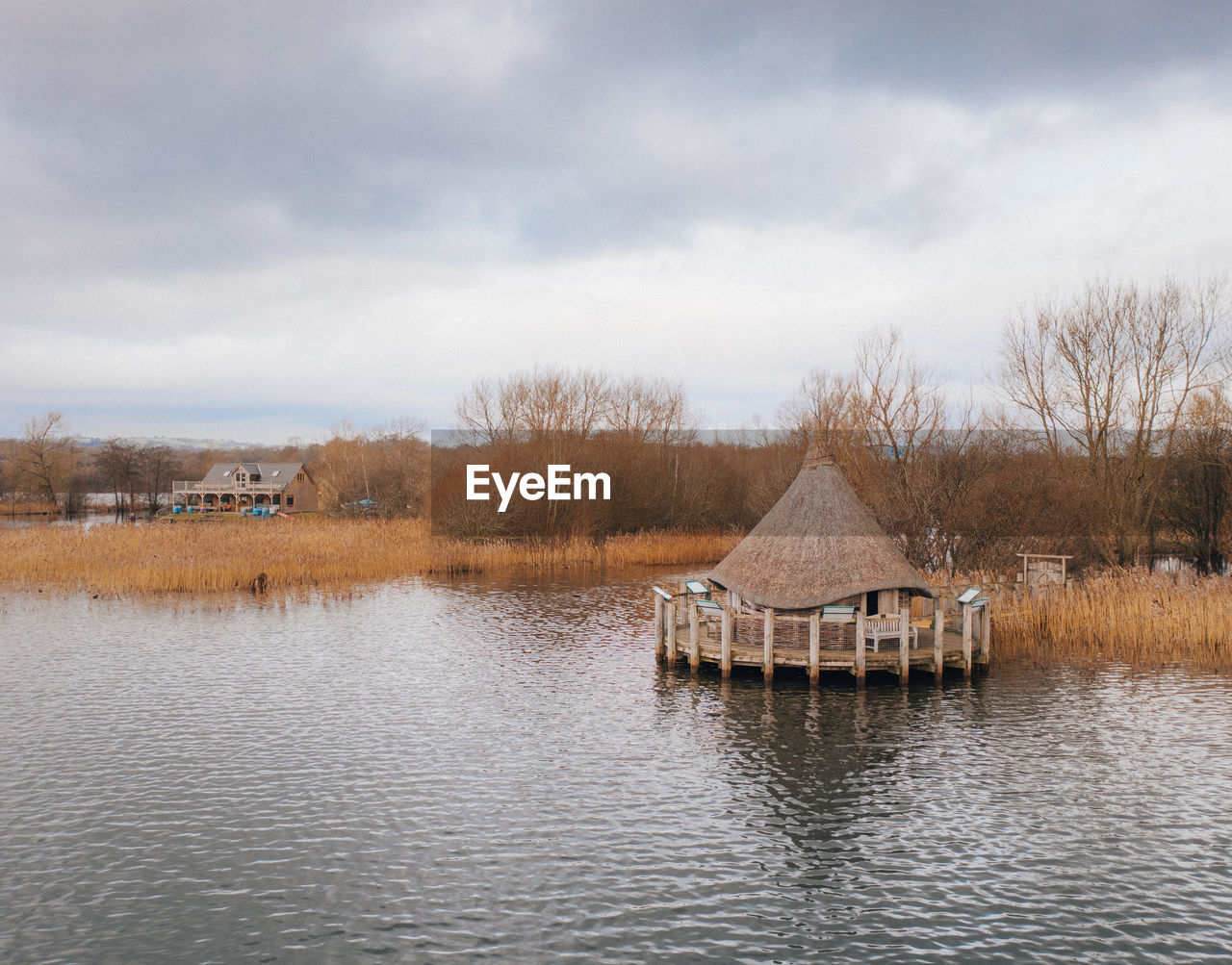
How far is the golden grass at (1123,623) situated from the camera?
2291cm

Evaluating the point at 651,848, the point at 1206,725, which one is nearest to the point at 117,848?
the point at 651,848

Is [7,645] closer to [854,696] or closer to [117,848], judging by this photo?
[117,848]

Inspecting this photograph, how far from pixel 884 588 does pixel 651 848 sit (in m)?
11.5

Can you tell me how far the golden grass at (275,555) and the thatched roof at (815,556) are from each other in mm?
17432

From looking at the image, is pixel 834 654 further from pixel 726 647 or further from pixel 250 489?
pixel 250 489

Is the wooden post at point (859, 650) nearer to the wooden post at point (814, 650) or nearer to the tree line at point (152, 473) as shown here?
the wooden post at point (814, 650)

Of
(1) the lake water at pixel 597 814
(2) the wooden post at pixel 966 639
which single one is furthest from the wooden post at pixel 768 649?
(2) the wooden post at pixel 966 639

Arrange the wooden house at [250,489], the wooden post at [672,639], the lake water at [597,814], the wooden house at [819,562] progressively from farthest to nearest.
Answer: the wooden house at [250,489], the wooden post at [672,639], the wooden house at [819,562], the lake water at [597,814]

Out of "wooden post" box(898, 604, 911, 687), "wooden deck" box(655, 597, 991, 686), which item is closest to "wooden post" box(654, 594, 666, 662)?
"wooden deck" box(655, 597, 991, 686)

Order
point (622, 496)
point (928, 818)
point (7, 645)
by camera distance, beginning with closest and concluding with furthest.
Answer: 1. point (928, 818)
2. point (7, 645)
3. point (622, 496)

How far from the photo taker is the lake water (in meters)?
9.83

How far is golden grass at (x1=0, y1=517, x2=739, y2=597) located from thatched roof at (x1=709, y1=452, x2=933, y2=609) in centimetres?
1743

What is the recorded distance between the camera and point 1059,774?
47.5 feet

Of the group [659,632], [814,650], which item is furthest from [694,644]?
[814,650]
